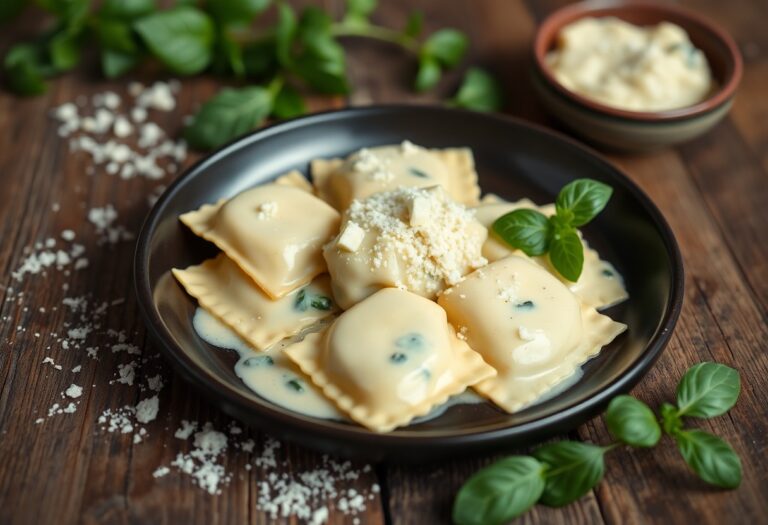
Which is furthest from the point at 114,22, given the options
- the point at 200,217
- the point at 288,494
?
the point at 288,494

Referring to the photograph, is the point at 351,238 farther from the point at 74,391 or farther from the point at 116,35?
the point at 116,35

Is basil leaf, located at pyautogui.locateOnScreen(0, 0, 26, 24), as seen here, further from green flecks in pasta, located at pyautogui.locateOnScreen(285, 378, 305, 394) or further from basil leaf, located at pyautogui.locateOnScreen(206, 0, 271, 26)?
green flecks in pasta, located at pyautogui.locateOnScreen(285, 378, 305, 394)

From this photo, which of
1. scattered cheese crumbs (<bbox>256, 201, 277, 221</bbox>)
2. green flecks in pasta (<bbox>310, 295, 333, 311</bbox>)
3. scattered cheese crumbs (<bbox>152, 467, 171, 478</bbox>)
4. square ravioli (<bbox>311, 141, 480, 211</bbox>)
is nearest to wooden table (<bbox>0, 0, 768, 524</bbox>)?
scattered cheese crumbs (<bbox>152, 467, 171, 478</bbox>)

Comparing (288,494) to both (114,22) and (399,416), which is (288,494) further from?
(114,22)

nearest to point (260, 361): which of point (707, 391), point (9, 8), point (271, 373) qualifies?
point (271, 373)

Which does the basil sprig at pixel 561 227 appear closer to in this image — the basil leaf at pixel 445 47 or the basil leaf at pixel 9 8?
the basil leaf at pixel 445 47

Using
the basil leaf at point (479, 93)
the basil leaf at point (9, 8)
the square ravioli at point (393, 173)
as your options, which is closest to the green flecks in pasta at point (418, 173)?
the square ravioli at point (393, 173)
